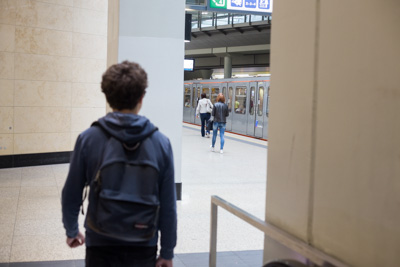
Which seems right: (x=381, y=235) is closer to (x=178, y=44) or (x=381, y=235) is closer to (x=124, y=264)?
(x=124, y=264)

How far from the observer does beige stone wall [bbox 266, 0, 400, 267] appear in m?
1.58

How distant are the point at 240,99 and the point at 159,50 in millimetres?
13383

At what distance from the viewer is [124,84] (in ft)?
6.57

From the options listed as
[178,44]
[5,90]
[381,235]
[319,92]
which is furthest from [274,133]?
[5,90]

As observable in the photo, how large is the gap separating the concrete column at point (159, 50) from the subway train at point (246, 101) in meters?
10.7

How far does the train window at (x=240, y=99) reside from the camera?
19086mm

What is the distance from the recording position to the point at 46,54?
30.7 ft

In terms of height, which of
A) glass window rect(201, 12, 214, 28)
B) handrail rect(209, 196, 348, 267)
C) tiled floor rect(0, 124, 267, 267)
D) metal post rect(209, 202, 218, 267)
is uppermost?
glass window rect(201, 12, 214, 28)

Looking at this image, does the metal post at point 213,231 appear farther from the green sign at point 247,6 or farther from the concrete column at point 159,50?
the green sign at point 247,6

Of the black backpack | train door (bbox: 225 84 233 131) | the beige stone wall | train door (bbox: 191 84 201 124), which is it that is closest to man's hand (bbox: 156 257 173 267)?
the black backpack

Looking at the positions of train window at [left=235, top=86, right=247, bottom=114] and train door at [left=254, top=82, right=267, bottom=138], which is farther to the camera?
train window at [left=235, top=86, right=247, bottom=114]

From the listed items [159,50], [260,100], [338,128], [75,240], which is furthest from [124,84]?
[260,100]

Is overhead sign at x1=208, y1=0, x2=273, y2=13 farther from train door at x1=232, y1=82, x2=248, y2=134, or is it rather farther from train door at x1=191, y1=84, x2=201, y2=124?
train door at x1=191, y1=84, x2=201, y2=124

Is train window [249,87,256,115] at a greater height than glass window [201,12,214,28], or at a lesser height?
lesser
